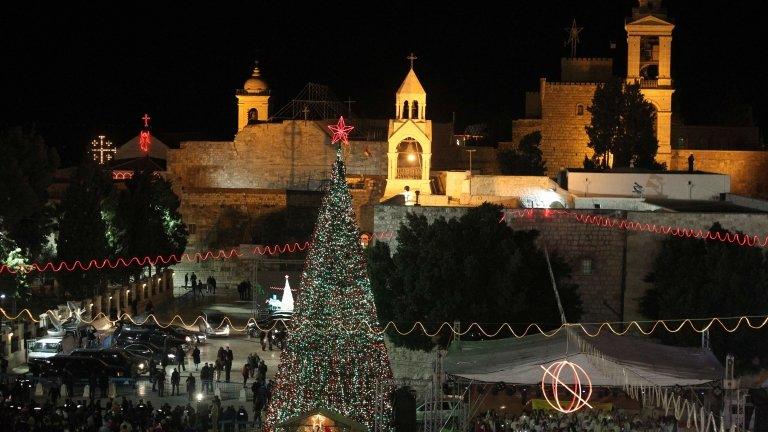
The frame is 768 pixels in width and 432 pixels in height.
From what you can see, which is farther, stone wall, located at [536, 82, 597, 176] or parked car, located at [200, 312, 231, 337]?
stone wall, located at [536, 82, 597, 176]

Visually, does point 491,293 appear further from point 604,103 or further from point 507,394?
point 604,103

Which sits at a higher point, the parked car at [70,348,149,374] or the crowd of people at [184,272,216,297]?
the crowd of people at [184,272,216,297]

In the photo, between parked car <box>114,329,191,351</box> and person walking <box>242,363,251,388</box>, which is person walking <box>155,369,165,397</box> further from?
parked car <box>114,329,191,351</box>

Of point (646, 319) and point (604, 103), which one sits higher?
point (604, 103)

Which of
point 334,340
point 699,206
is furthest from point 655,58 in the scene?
point 334,340

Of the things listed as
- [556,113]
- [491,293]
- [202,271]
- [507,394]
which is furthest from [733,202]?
[202,271]

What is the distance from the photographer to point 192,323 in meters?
38.4

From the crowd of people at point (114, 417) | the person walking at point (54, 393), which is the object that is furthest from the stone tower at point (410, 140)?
the crowd of people at point (114, 417)

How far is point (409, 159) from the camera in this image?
153 feet

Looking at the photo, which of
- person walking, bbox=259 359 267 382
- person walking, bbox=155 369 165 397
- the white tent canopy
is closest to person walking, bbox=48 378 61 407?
person walking, bbox=155 369 165 397

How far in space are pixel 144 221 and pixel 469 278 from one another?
15.3 meters

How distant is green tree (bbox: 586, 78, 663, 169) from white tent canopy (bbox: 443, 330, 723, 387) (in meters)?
19.9

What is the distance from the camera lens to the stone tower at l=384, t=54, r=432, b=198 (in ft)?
147

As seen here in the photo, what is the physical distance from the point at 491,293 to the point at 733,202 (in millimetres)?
8030
